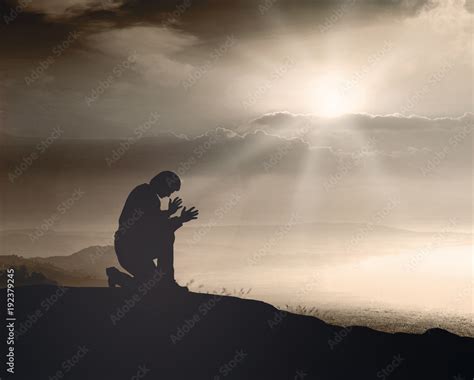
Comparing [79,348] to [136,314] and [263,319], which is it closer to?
[136,314]

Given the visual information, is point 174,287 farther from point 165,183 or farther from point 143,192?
point 165,183

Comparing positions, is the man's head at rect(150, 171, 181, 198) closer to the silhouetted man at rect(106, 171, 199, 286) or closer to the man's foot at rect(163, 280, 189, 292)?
the silhouetted man at rect(106, 171, 199, 286)

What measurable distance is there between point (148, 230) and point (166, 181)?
4.71ft

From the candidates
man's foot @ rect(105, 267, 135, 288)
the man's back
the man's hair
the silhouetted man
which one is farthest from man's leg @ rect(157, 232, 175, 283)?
the man's hair

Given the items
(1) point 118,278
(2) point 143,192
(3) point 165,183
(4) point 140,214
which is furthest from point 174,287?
(3) point 165,183

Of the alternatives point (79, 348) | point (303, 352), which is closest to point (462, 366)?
point (303, 352)

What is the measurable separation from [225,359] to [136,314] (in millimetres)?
2689

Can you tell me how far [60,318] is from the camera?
752 inches

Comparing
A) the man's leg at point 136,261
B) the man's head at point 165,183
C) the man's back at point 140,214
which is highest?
the man's head at point 165,183

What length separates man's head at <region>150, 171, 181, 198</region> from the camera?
19.4 metres

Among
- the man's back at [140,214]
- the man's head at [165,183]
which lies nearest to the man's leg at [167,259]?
the man's back at [140,214]

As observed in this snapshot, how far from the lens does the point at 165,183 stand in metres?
19.4

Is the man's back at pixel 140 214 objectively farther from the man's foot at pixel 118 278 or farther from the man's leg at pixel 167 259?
the man's foot at pixel 118 278

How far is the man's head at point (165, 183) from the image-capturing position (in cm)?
1942
